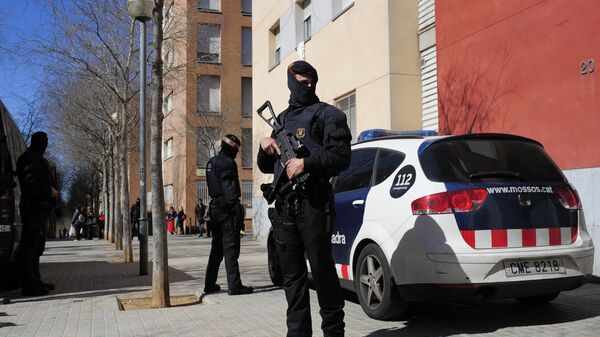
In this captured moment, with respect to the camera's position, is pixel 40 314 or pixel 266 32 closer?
pixel 40 314

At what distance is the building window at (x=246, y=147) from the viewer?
3628 cm

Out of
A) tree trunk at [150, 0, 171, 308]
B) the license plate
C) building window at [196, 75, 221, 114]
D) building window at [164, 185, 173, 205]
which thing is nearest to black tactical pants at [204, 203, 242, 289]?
tree trunk at [150, 0, 171, 308]

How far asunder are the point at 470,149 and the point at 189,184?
33.3 m

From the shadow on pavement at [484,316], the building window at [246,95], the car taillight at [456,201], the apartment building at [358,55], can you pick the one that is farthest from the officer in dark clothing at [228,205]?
the building window at [246,95]

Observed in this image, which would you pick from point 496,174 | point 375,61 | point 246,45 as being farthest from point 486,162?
point 246,45

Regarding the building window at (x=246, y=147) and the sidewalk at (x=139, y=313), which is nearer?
the sidewalk at (x=139, y=313)

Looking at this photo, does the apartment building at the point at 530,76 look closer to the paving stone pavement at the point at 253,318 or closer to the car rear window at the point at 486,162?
the paving stone pavement at the point at 253,318

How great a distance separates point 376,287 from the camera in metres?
5.43

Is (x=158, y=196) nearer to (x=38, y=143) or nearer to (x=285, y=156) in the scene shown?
(x=38, y=143)

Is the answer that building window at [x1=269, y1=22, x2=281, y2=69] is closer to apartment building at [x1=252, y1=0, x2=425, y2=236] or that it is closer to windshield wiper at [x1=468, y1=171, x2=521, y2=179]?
apartment building at [x1=252, y1=0, x2=425, y2=236]

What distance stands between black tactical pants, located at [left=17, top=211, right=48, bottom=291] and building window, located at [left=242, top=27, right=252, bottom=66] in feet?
100

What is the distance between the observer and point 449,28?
11.3 meters

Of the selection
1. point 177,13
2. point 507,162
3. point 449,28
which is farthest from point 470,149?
point 177,13

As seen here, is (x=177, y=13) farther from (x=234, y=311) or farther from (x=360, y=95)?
(x=234, y=311)
